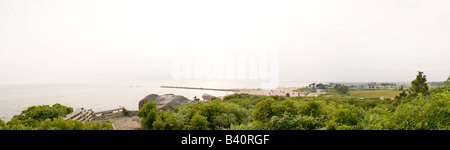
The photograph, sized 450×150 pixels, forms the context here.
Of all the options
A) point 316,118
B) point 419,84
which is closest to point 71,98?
point 316,118

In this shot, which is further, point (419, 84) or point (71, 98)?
point (71, 98)

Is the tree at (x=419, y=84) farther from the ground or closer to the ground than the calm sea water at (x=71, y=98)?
farther from the ground

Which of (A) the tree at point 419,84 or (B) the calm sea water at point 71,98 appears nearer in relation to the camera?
(A) the tree at point 419,84

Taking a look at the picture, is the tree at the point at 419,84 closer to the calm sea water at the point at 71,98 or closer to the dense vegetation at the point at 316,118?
the dense vegetation at the point at 316,118

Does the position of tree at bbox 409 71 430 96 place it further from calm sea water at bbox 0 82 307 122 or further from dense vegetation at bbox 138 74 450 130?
calm sea water at bbox 0 82 307 122

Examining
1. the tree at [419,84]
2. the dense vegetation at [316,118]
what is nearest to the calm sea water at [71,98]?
the dense vegetation at [316,118]

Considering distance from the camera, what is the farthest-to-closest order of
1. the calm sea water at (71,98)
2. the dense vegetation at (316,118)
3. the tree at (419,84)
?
the calm sea water at (71,98), the tree at (419,84), the dense vegetation at (316,118)

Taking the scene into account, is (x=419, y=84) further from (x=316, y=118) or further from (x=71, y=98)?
(x=71, y=98)

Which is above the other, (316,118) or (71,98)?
(316,118)

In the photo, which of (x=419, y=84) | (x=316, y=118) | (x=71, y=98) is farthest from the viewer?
(x=71, y=98)
